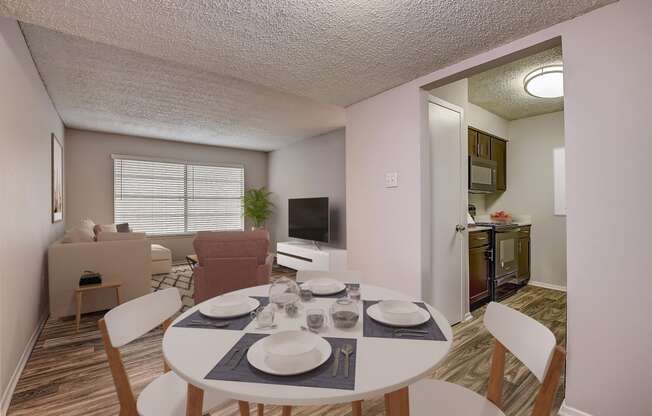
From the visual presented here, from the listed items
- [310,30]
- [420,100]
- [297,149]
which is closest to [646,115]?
[420,100]

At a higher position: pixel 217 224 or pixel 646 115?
pixel 646 115

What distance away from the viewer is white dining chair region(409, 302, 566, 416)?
968 mm

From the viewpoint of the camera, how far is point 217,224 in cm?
697

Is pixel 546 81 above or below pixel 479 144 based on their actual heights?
above

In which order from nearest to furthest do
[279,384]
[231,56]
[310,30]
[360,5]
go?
1. [279,384]
2. [360,5]
3. [310,30]
4. [231,56]

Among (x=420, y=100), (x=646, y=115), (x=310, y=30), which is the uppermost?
(x=310, y=30)

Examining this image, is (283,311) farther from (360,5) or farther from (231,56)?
(231,56)

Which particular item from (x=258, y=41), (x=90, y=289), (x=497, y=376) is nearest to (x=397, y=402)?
(x=497, y=376)

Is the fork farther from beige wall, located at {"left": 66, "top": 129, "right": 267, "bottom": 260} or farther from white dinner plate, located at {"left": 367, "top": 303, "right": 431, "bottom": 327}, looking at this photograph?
beige wall, located at {"left": 66, "top": 129, "right": 267, "bottom": 260}

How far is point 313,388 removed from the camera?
780 millimetres

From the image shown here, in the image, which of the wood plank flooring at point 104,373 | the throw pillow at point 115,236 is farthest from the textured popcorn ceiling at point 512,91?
the throw pillow at point 115,236

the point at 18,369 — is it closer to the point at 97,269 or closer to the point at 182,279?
the point at 97,269

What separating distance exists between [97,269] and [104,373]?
146cm

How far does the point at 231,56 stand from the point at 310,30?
678 millimetres
